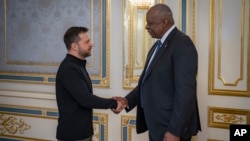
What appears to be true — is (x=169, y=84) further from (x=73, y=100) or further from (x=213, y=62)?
(x=213, y=62)

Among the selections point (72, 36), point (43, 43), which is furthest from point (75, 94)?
point (43, 43)

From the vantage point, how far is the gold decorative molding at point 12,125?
13.1 feet

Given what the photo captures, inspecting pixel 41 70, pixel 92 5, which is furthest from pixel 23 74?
pixel 92 5

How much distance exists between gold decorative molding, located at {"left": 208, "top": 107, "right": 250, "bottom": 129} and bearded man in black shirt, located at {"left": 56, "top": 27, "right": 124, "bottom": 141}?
3.58 feet

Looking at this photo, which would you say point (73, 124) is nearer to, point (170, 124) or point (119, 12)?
point (170, 124)

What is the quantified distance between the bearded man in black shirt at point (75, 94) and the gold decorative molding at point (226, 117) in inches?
43.0

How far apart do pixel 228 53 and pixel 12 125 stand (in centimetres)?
255

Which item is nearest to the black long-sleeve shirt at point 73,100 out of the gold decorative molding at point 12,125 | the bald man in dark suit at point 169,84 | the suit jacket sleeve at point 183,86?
the bald man in dark suit at point 169,84

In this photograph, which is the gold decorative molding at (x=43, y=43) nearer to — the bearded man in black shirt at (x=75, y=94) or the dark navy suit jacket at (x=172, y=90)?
the bearded man in black shirt at (x=75, y=94)

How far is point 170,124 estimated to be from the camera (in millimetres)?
2010

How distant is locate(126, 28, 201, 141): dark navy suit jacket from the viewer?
1.97m

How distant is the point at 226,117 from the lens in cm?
296

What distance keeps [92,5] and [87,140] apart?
61.7 inches

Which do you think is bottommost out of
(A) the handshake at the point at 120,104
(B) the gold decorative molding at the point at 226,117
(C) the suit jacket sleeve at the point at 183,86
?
(B) the gold decorative molding at the point at 226,117
